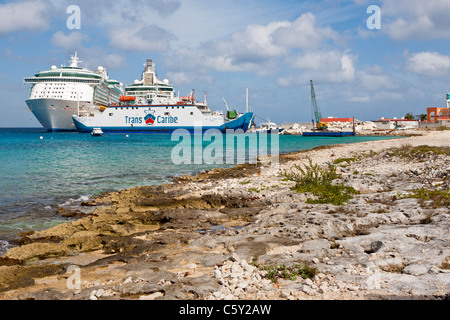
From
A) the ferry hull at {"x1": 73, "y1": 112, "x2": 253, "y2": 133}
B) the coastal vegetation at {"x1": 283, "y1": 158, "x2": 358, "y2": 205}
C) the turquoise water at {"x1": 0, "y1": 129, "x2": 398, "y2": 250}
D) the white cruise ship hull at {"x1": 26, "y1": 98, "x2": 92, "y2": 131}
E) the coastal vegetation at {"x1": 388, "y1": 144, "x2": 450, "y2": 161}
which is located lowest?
the turquoise water at {"x1": 0, "y1": 129, "x2": 398, "y2": 250}

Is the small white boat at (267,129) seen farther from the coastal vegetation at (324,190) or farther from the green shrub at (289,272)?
the green shrub at (289,272)

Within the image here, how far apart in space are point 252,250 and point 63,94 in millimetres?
86293

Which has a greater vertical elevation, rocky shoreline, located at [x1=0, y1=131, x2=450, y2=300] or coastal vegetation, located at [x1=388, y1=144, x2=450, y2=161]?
coastal vegetation, located at [x1=388, y1=144, x2=450, y2=161]

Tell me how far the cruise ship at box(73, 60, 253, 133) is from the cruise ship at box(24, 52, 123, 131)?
3.19m

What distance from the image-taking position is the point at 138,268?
5809 millimetres

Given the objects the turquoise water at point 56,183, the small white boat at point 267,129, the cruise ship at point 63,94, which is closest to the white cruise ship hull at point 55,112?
the cruise ship at point 63,94

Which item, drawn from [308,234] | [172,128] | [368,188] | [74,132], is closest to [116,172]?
[368,188]

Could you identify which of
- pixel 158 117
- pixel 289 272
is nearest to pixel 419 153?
pixel 289 272

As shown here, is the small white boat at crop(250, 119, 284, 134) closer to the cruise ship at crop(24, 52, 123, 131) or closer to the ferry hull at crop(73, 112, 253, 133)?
the ferry hull at crop(73, 112, 253, 133)

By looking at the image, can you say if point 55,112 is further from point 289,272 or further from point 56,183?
point 289,272

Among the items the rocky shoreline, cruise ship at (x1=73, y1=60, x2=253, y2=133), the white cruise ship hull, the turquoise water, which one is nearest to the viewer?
the rocky shoreline

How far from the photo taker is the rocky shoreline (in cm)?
462

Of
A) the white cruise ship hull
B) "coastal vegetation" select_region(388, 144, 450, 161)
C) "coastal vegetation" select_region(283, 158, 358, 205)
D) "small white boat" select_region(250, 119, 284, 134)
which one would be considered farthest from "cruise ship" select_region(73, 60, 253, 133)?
"coastal vegetation" select_region(283, 158, 358, 205)
